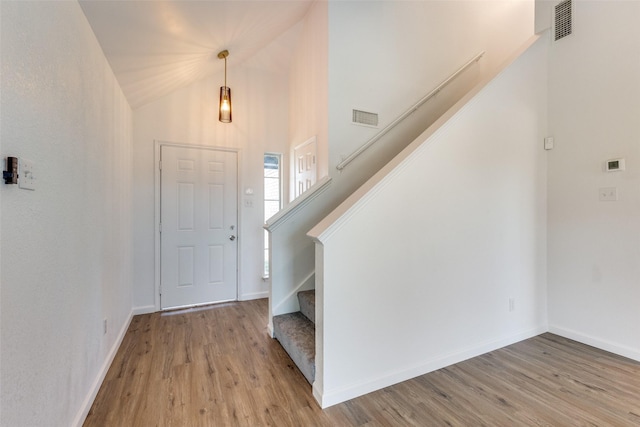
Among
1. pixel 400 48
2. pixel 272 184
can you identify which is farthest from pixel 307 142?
pixel 400 48

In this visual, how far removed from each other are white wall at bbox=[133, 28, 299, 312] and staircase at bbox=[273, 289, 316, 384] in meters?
1.36

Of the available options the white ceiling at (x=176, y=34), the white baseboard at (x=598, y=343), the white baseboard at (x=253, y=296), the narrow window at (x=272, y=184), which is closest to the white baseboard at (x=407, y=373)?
the white baseboard at (x=598, y=343)

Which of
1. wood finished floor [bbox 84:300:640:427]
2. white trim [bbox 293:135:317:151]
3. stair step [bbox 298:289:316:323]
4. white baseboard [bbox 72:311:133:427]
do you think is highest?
white trim [bbox 293:135:317:151]

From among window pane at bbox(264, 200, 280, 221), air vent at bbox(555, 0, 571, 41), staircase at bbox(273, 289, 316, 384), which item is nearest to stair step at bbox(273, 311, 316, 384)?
staircase at bbox(273, 289, 316, 384)

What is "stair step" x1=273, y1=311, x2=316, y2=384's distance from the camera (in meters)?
2.06

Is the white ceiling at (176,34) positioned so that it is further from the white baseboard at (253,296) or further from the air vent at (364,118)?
the white baseboard at (253,296)

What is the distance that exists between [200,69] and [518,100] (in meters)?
3.31

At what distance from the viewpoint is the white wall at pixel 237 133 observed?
11.2ft

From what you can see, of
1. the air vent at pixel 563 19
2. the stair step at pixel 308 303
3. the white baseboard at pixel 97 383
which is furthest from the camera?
the air vent at pixel 563 19

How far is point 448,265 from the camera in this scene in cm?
227

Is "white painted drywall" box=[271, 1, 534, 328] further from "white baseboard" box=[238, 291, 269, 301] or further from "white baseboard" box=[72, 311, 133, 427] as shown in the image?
"white baseboard" box=[72, 311, 133, 427]

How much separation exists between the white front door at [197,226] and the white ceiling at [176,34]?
89 cm

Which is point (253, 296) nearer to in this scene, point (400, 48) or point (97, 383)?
point (97, 383)


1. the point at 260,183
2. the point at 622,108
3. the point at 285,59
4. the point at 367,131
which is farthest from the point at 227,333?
the point at 622,108
